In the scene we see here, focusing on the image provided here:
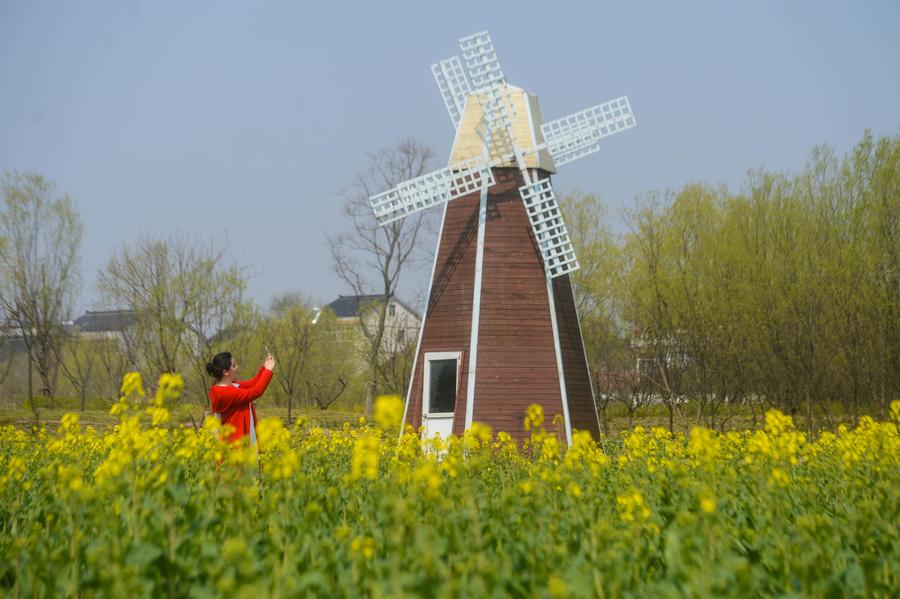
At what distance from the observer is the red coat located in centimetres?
967

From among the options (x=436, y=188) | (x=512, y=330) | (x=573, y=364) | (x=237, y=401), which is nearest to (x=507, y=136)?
(x=436, y=188)

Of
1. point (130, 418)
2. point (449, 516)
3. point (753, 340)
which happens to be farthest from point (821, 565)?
point (753, 340)

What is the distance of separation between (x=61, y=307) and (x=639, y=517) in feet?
96.5

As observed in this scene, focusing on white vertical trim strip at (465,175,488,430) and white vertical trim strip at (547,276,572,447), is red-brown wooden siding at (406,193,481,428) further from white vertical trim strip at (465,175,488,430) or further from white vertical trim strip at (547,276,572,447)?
white vertical trim strip at (547,276,572,447)

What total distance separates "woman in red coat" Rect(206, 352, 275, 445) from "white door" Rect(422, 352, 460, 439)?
28.9 ft

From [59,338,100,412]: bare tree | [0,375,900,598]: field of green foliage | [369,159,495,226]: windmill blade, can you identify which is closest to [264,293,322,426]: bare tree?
[59,338,100,412]: bare tree

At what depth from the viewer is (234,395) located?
31.8 ft

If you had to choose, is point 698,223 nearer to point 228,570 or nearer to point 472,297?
point 472,297

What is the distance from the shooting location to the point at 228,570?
5.29 metres

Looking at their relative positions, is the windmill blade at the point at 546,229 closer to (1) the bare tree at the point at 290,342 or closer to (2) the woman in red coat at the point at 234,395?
(2) the woman in red coat at the point at 234,395

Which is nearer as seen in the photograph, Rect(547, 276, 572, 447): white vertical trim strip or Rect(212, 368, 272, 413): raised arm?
Rect(212, 368, 272, 413): raised arm

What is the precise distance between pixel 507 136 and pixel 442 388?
4.75 metres

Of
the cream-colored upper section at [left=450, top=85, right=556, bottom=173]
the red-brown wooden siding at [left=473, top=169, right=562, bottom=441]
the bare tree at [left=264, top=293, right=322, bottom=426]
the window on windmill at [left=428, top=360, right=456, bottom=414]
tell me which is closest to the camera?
the red-brown wooden siding at [left=473, top=169, right=562, bottom=441]

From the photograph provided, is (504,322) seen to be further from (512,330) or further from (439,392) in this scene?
(439,392)
